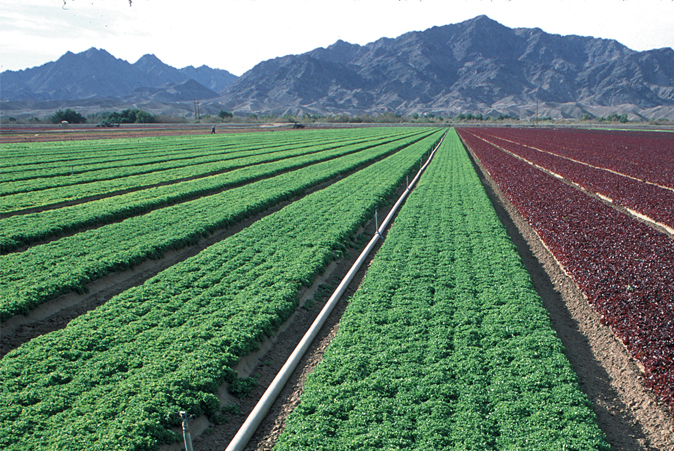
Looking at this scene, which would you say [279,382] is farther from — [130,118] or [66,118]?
[66,118]

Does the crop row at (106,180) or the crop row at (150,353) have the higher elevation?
the crop row at (106,180)

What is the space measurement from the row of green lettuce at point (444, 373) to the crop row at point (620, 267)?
140cm

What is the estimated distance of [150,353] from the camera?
23.8 feet

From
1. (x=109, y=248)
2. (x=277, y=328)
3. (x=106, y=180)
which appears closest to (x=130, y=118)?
(x=106, y=180)

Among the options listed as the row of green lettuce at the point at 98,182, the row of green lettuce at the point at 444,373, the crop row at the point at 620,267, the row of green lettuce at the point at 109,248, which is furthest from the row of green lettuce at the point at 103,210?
the crop row at the point at 620,267

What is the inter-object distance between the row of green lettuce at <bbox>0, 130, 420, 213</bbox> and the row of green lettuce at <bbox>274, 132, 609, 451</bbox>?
16845 mm

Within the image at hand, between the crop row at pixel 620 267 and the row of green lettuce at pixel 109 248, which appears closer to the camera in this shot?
the crop row at pixel 620 267

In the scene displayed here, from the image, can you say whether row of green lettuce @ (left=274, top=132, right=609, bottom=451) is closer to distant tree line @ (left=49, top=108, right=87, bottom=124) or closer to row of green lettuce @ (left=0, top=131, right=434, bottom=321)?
row of green lettuce @ (left=0, top=131, right=434, bottom=321)

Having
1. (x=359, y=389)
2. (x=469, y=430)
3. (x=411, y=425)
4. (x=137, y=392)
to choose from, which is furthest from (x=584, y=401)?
(x=137, y=392)

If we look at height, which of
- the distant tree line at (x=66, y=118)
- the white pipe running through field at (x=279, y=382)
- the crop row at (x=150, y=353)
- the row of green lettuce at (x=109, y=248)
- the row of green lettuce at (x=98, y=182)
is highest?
the distant tree line at (x=66, y=118)

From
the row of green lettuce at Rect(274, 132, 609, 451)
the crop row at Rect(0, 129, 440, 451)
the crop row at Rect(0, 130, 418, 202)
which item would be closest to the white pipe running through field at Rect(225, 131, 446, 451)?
the row of green lettuce at Rect(274, 132, 609, 451)

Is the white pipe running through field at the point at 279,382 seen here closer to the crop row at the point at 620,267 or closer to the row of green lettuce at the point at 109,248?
the crop row at the point at 620,267

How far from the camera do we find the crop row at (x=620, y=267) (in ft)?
24.8

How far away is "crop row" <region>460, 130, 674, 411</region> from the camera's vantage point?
755 centimetres
